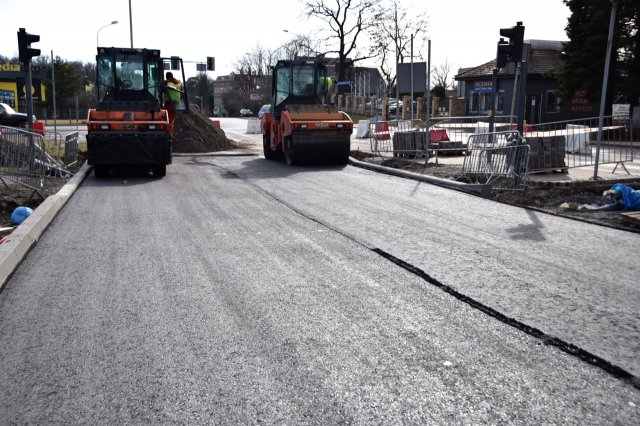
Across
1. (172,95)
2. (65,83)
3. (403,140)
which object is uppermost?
(65,83)

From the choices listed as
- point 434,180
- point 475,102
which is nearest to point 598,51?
point 475,102

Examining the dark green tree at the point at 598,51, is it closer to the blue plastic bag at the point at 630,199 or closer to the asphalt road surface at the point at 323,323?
the blue plastic bag at the point at 630,199

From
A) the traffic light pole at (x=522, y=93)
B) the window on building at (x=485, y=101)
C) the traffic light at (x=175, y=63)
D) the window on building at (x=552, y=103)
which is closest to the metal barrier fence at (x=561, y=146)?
the traffic light pole at (x=522, y=93)

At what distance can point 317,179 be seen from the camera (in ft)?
47.8

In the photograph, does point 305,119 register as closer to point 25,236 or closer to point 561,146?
point 561,146

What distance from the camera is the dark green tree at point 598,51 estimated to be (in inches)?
1214

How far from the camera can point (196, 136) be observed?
2381 centimetres

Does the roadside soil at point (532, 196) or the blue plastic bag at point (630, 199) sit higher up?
the blue plastic bag at point (630, 199)

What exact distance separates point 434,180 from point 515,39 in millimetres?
3370

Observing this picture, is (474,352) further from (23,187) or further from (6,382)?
(23,187)

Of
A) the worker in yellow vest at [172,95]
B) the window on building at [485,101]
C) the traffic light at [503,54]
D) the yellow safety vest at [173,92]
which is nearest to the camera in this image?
the traffic light at [503,54]

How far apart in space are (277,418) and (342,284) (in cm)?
253

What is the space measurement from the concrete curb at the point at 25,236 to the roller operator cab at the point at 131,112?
3402mm

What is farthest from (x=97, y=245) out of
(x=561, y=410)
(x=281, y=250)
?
(x=561, y=410)
